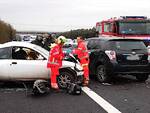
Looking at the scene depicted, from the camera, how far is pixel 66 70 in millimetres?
12352

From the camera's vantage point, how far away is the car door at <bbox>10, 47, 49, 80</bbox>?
11938 mm

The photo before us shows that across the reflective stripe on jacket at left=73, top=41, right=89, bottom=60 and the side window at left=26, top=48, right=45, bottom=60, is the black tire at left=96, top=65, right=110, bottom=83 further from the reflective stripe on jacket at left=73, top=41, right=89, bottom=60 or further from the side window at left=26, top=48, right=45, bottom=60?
the side window at left=26, top=48, right=45, bottom=60

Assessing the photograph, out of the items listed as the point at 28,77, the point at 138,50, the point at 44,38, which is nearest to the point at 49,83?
the point at 28,77

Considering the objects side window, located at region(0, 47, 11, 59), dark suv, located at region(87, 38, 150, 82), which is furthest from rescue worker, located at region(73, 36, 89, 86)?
side window, located at region(0, 47, 11, 59)

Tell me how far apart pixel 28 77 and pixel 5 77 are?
68 centimetres

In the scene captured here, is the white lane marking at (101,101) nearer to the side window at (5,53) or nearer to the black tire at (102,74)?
the black tire at (102,74)

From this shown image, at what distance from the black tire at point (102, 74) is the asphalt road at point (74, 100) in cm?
55

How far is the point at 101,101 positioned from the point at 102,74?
12.5 feet

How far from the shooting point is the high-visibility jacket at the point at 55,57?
1179cm

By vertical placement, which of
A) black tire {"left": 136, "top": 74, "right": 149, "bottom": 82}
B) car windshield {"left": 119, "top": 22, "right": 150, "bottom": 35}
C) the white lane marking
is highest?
car windshield {"left": 119, "top": 22, "right": 150, "bottom": 35}

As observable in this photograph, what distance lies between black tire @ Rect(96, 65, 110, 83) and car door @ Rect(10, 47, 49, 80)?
7.94 ft

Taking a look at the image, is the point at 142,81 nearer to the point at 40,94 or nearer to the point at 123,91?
the point at 123,91

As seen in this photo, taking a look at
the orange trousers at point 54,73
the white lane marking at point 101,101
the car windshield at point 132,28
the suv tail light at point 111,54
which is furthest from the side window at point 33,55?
the car windshield at point 132,28

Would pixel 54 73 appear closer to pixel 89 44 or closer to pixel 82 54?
pixel 82 54
